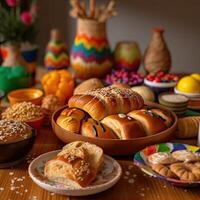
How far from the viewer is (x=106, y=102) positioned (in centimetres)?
109

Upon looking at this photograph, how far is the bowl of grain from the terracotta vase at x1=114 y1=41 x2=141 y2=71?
0.80 metres

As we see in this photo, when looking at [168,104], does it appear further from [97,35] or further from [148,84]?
[97,35]

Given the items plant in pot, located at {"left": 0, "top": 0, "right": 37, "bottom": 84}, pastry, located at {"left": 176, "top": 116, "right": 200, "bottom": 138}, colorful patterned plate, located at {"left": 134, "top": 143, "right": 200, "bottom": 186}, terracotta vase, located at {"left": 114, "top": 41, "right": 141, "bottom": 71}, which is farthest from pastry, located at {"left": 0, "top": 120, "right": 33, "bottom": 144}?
terracotta vase, located at {"left": 114, "top": 41, "right": 141, "bottom": 71}

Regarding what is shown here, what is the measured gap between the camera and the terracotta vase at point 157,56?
67.6 inches

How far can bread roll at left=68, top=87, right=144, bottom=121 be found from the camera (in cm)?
108

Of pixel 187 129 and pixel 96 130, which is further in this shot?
pixel 187 129

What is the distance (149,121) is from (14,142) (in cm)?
31

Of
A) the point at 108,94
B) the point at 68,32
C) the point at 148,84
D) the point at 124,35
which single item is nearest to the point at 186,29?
the point at 124,35

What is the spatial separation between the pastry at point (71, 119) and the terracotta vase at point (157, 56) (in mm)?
684

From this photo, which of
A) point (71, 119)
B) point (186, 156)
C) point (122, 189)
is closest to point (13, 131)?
point (71, 119)

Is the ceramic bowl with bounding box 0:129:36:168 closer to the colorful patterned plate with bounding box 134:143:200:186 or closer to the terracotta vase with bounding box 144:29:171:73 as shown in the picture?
the colorful patterned plate with bounding box 134:143:200:186

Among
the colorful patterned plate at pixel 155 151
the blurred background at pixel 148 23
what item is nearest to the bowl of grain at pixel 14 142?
the colorful patterned plate at pixel 155 151

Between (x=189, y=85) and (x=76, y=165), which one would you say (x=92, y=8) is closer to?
(x=189, y=85)

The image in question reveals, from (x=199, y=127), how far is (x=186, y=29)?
160 centimetres
